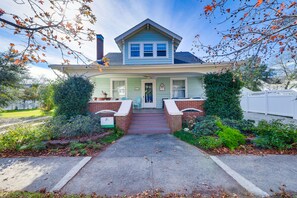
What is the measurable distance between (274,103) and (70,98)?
1271 centimetres

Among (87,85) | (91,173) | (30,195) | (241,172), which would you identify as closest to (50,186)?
(30,195)

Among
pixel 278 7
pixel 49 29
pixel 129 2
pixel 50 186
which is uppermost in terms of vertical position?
pixel 129 2

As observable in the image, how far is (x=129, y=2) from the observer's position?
21.0ft

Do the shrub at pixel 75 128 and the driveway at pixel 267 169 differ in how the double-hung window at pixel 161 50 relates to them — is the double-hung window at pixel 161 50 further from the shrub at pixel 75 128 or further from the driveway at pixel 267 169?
the driveway at pixel 267 169

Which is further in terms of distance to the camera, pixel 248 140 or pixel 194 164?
pixel 248 140

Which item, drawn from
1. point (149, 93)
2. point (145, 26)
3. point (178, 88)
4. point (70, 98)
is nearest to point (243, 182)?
point (70, 98)

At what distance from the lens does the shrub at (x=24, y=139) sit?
4742 mm

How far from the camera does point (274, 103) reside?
9.59 m

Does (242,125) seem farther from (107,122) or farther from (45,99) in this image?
(45,99)

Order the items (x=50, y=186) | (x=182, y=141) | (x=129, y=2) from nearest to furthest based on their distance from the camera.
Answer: (x=50, y=186), (x=182, y=141), (x=129, y=2)

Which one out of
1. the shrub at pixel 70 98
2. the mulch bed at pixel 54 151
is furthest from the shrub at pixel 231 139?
the shrub at pixel 70 98

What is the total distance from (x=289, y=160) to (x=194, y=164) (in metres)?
2.65

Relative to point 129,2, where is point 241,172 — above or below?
below

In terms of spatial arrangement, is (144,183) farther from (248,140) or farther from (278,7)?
(278,7)
